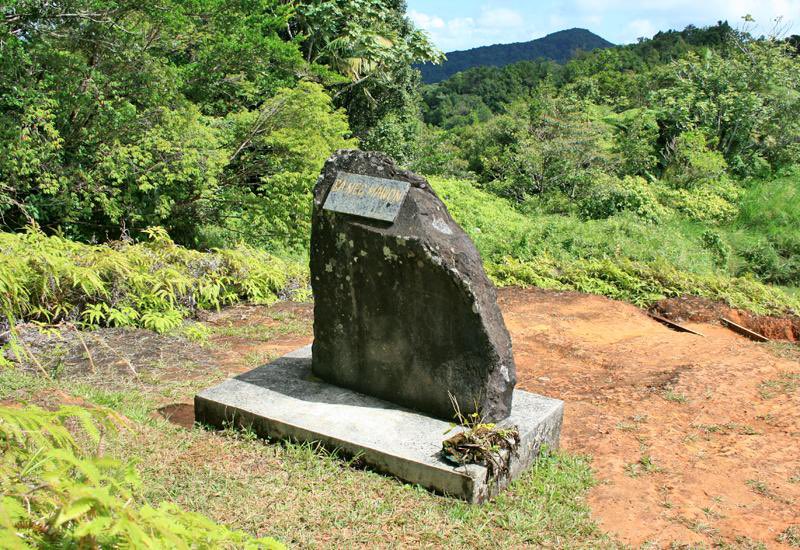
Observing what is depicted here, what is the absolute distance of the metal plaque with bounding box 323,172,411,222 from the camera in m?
4.62

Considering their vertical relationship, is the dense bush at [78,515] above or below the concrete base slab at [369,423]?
above

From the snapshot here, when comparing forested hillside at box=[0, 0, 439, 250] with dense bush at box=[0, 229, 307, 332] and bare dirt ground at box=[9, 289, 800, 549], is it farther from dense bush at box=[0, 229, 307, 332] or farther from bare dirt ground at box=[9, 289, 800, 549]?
bare dirt ground at box=[9, 289, 800, 549]

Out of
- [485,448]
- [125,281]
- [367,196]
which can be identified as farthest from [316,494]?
[125,281]

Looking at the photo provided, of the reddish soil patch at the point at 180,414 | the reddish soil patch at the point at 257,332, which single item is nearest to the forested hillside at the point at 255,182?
the reddish soil patch at the point at 257,332

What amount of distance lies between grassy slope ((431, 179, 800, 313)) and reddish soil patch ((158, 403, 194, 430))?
5.83m

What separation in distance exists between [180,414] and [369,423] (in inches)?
56.6

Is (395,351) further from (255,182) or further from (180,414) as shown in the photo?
(255,182)

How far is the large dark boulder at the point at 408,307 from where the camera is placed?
174 inches

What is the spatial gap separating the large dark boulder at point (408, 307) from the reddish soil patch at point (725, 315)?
4987 mm

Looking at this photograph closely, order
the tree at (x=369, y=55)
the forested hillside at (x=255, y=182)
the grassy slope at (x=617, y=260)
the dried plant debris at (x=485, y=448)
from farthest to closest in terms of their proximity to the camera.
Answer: the tree at (x=369, y=55)
the grassy slope at (x=617, y=260)
the forested hillside at (x=255, y=182)
the dried plant debris at (x=485, y=448)

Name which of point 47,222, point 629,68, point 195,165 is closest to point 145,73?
point 195,165

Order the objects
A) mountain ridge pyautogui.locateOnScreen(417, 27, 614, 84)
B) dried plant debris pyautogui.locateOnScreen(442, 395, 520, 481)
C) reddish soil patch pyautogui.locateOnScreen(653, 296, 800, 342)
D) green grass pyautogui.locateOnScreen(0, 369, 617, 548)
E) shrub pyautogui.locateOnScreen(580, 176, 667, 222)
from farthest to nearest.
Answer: mountain ridge pyautogui.locateOnScreen(417, 27, 614, 84), shrub pyautogui.locateOnScreen(580, 176, 667, 222), reddish soil patch pyautogui.locateOnScreen(653, 296, 800, 342), dried plant debris pyautogui.locateOnScreen(442, 395, 520, 481), green grass pyautogui.locateOnScreen(0, 369, 617, 548)

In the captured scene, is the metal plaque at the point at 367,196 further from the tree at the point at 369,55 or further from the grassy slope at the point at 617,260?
the tree at the point at 369,55

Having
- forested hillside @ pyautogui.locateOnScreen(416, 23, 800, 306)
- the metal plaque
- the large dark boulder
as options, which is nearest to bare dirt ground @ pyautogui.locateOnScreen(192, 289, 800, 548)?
the large dark boulder
